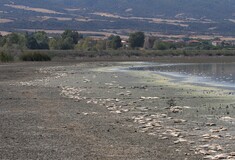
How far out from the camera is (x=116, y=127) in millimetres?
15648

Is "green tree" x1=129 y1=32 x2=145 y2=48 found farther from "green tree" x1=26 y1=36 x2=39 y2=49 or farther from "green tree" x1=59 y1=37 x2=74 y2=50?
"green tree" x1=26 y1=36 x2=39 y2=49

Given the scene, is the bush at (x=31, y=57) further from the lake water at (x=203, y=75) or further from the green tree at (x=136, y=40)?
the green tree at (x=136, y=40)

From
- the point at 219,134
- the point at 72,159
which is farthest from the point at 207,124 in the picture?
the point at 72,159

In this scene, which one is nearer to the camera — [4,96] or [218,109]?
Result: [218,109]

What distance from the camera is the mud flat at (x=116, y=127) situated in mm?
12180

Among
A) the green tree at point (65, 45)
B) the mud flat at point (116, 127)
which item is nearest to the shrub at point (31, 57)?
the green tree at point (65, 45)

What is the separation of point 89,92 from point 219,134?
13.4 meters

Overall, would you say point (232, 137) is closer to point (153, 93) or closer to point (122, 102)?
point (122, 102)

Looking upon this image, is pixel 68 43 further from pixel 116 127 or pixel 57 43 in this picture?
pixel 116 127

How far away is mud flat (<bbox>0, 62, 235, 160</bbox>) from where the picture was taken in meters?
12.2

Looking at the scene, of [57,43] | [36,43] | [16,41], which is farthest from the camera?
[57,43]

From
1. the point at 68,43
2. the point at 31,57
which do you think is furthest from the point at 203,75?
the point at 68,43

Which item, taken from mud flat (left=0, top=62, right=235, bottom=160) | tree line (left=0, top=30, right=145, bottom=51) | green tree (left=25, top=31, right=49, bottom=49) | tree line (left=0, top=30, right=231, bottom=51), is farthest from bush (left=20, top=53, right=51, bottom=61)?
mud flat (left=0, top=62, right=235, bottom=160)

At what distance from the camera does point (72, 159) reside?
11.4 metres
